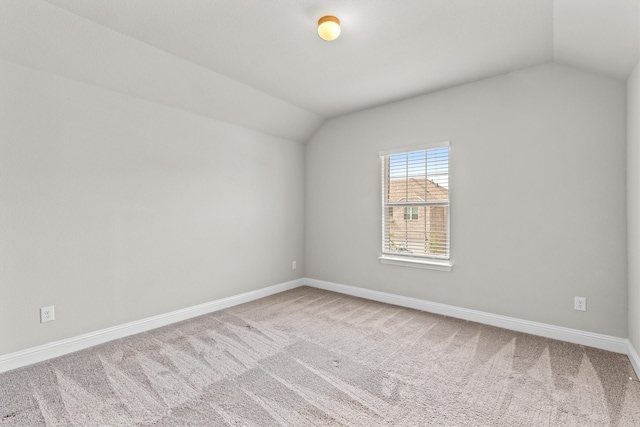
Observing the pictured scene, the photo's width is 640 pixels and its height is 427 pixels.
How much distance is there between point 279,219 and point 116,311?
2.34 meters

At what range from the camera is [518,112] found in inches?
121

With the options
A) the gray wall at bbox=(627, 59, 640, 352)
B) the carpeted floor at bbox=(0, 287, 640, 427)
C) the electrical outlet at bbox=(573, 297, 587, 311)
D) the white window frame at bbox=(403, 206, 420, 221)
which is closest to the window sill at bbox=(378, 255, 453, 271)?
the white window frame at bbox=(403, 206, 420, 221)

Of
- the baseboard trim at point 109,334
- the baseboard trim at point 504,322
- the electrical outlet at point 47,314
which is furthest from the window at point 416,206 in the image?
the electrical outlet at point 47,314

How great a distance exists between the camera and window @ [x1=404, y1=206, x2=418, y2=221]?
3.88 m

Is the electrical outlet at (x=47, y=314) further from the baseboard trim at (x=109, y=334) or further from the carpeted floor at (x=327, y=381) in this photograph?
the carpeted floor at (x=327, y=381)

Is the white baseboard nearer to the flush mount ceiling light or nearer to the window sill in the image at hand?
the window sill

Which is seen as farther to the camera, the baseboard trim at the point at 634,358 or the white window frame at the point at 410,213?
the white window frame at the point at 410,213

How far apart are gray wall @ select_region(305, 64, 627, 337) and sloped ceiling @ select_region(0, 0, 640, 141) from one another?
276mm

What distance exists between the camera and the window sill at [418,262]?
3.56 m

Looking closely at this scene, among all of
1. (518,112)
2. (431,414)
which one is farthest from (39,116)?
(518,112)

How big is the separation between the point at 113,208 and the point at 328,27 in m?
2.55

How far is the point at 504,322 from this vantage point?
3.15 meters

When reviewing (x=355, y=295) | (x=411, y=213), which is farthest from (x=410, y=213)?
(x=355, y=295)

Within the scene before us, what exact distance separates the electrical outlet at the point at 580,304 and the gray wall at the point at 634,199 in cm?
30
